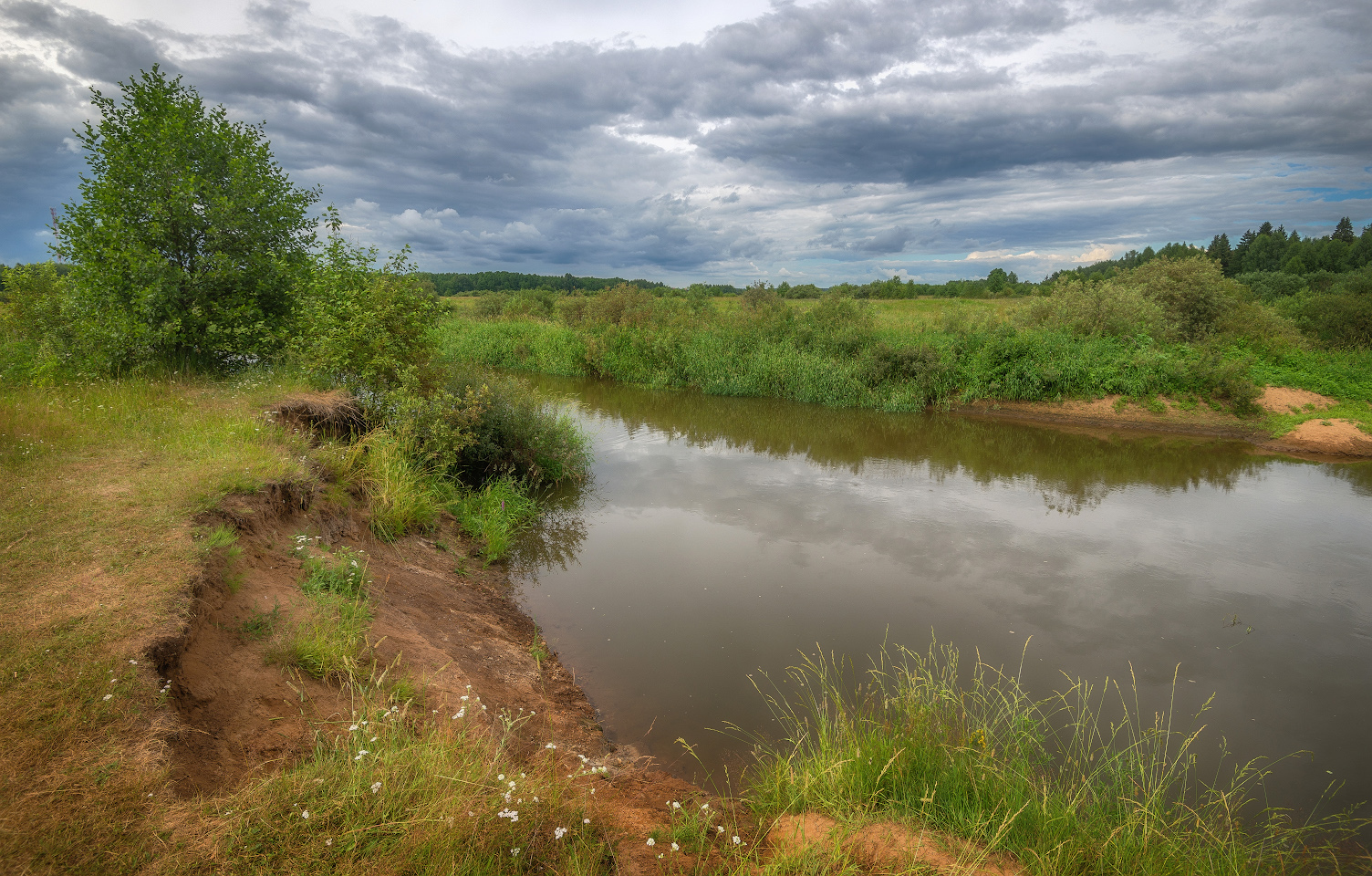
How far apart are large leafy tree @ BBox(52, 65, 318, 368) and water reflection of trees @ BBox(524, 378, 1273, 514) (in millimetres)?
9558

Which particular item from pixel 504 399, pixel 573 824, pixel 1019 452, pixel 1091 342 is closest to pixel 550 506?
pixel 504 399

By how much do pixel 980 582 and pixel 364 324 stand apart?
997 centimetres

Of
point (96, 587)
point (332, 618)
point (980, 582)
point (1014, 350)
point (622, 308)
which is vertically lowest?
point (980, 582)

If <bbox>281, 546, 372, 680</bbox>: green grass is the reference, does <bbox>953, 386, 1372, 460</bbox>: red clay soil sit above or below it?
above

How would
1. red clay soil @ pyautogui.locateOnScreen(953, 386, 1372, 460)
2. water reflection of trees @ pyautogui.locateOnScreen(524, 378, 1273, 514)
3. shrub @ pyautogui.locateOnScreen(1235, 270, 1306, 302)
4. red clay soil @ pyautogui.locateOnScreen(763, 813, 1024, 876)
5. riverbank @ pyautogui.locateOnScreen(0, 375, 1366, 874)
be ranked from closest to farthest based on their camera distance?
riverbank @ pyautogui.locateOnScreen(0, 375, 1366, 874), red clay soil @ pyautogui.locateOnScreen(763, 813, 1024, 876), water reflection of trees @ pyautogui.locateOnScreen(524, 378, 1273, 514), red clay soil @ pyautogui.locateOnScreen(953, 386, 1372, 460), shrub @ pyautogui.locateOnScreen(1235, 270, 1306, 302)

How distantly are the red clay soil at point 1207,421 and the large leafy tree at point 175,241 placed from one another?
748 inches

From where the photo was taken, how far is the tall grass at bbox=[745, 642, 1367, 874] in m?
3.30

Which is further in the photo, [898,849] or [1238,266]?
[1238,266]

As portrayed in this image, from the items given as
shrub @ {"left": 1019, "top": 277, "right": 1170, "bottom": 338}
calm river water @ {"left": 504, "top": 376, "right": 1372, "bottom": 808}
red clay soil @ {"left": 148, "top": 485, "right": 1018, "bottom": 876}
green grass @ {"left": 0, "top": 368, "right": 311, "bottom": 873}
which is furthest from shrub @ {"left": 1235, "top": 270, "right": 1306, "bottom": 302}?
green grass @ {"left": 0, "top": 368, "right": 311, "bottom": 873}

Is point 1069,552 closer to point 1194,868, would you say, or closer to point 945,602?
point 945,602

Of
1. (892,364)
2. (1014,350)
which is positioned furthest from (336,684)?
(1014,350)

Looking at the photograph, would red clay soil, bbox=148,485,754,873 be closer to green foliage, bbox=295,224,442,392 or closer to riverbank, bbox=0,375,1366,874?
riverbank, bbox=0,375,1366,874

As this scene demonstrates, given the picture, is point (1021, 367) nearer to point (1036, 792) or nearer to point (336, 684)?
point (1036, 792)

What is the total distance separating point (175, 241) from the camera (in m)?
10.3
